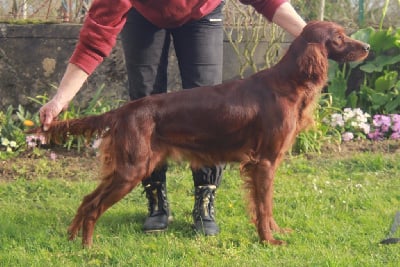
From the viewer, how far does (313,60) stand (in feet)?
11.4

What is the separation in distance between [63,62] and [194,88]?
117 inches

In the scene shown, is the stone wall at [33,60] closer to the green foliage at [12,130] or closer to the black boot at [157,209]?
the green foliage at [12,130]

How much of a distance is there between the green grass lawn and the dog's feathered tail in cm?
62

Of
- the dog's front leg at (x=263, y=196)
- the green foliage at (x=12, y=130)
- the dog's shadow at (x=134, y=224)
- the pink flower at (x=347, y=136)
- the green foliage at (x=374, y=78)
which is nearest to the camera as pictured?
the dog's front leg at (x=263, y=196)

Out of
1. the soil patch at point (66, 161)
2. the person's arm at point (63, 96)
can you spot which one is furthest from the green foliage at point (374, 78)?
the person's arm at point (63, 96)

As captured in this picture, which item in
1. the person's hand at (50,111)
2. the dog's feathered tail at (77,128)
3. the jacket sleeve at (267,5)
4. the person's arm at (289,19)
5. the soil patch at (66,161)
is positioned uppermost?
the jacket sleeve at (267,5)

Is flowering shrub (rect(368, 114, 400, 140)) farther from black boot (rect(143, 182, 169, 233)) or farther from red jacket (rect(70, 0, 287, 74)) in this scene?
red jacket (rect(70, 0, 287, 74))

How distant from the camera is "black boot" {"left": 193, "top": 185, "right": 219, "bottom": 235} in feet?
12.6

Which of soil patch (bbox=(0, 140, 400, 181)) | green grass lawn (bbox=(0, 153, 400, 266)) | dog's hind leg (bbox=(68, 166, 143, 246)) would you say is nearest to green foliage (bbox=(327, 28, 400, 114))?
soil patch (bbox=(0, 140, 400, 181))

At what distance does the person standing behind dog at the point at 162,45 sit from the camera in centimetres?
345

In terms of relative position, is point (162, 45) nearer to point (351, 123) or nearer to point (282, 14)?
point (282, 14)

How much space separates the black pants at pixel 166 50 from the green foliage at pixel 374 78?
3056 millimetres

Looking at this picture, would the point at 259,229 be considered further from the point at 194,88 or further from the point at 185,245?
the point at 194,88

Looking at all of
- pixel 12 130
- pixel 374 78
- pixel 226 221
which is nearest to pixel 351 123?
pixel 374 78
